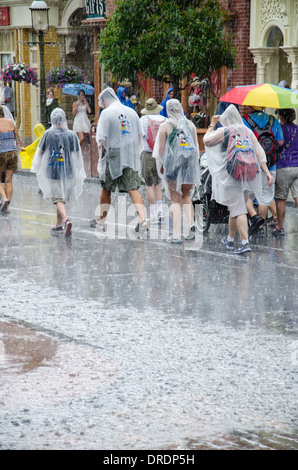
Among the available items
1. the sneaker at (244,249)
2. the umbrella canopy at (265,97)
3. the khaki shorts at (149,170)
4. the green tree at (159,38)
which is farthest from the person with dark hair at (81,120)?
the sneaker at (244,249)

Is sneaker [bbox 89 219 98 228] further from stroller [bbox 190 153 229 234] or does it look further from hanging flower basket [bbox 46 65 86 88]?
hanging flower basket [bbox 46 65 86 88]

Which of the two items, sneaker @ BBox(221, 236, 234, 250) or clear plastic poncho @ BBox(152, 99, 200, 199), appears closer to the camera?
sneaker @ BBox(221, 236, 234, 250)

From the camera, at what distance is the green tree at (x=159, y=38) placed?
60.2ft

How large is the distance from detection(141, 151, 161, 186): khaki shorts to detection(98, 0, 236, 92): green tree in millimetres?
5192

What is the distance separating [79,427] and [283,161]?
7581 millimetres

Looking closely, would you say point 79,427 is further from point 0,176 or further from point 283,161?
point 0,176

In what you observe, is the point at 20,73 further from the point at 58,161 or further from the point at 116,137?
the point at 116,137

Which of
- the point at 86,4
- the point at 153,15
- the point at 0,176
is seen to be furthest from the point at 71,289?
the point at 86,4

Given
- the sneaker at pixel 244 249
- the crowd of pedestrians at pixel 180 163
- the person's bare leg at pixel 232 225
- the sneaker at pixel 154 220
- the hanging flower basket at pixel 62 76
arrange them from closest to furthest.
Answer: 1. the sneaker at pixel 244 249
2. the crowd of pedestrians at pixel 180 163
3. the person's bare leg at pixel 232 225
4. the sneaker at pixel 154 220
5. the hanging flower basket at pixel 62 76

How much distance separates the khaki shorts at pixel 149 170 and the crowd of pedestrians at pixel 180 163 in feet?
0.50

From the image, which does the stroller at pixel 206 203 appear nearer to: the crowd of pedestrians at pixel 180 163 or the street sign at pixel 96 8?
the crowd of pedestrians at pixel 180 163

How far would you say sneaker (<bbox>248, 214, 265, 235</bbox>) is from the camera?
444 inches

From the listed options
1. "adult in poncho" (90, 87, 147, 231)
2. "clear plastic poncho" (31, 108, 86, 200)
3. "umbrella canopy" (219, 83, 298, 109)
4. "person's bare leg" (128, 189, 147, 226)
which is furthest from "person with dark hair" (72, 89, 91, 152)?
"umbrella canopy" (219, 83, 298, 109)

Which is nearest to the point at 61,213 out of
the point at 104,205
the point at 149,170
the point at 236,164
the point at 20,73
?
the point at 104,205
